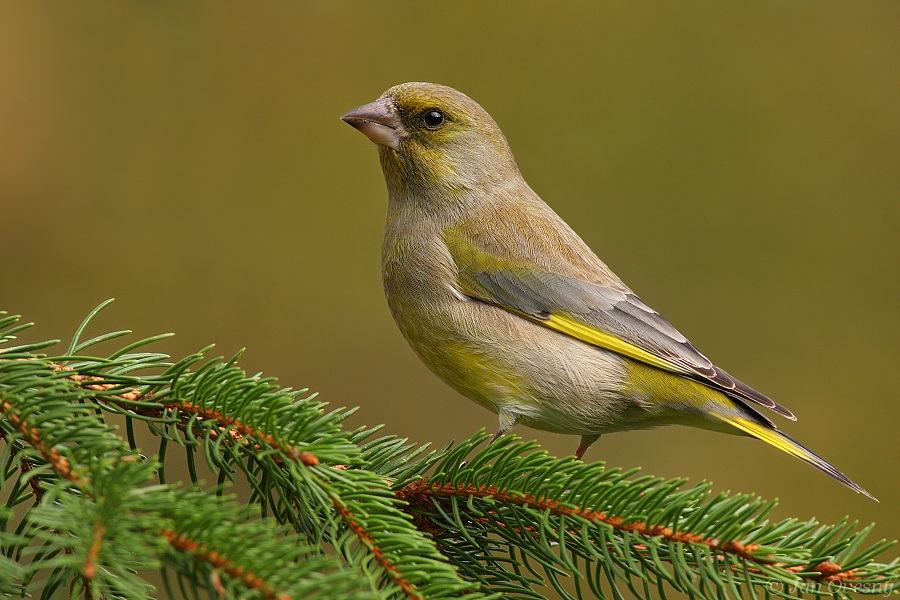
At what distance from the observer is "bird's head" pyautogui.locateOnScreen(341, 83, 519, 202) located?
3.38 metres

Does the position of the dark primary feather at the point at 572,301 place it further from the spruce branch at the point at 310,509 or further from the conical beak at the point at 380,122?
the spruce branch at the point at 310,509

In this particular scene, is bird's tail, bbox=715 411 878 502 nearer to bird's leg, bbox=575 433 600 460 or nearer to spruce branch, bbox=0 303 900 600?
bird's leg, bbox=575 433 600 460

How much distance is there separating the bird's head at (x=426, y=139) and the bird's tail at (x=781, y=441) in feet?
4.45

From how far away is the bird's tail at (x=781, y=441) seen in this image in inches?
102

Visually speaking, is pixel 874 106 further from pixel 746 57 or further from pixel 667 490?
pixel 667 490

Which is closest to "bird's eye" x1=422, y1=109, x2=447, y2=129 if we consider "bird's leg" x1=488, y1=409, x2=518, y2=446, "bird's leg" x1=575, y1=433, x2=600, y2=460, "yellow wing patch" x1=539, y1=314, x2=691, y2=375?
"yellow wing patch" x1=539, y1=314, x2=691, y2=375

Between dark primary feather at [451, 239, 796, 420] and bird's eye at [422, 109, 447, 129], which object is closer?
dark primary feather at [451, 239, 796, 420]

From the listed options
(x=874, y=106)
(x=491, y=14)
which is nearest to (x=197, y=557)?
(x=491, y=14)

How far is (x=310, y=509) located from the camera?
1738mm

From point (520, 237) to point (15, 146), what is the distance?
326cm

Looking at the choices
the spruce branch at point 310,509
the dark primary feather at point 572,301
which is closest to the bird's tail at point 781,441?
the dark primary feather at point 572,301

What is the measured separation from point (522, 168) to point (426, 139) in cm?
241

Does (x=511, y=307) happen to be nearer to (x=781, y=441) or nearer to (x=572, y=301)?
(x=572, y=301)

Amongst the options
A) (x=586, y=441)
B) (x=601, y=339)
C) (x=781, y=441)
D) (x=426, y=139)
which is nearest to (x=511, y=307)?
(x=601, y=339)
